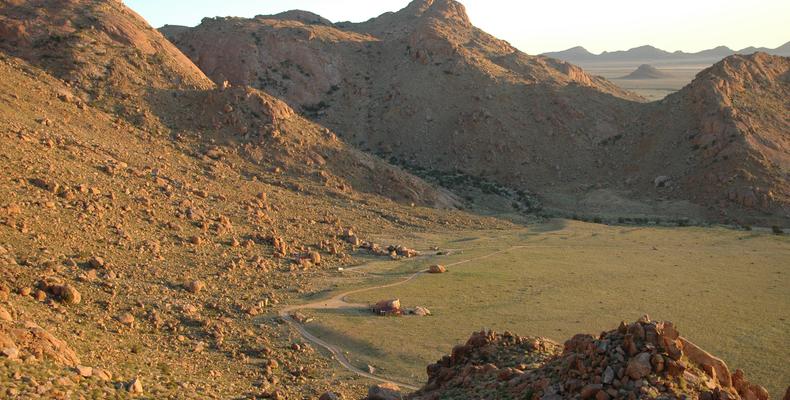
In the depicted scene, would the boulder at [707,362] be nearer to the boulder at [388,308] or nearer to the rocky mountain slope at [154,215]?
the rocky mountain slope at [154,215]

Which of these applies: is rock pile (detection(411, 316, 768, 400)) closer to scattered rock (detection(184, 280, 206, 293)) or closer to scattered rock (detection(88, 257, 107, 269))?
scattered rock (detection(184, 280, 206, 293))

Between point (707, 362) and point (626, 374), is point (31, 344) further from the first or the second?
point (707, 362)

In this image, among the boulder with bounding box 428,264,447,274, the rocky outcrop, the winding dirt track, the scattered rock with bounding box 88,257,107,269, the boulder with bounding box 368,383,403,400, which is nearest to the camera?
the rocky outcrop

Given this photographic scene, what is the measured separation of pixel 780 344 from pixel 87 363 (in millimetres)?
13721

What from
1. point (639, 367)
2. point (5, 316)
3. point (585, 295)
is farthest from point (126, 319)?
point (585, 295)

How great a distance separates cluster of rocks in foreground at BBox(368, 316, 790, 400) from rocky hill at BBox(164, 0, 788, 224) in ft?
86.5

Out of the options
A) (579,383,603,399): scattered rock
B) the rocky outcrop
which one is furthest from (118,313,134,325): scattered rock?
(579,383,603,399): scattered rock

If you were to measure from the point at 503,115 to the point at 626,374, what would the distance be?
3480cm

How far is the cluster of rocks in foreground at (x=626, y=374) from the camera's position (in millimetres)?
8477

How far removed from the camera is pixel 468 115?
4241cm

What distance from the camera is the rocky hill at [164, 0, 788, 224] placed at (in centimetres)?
3641

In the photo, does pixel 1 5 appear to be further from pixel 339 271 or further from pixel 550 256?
pixel 550 256

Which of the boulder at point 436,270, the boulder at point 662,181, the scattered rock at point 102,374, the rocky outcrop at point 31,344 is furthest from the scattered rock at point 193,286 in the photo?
the boulder at point 662,181

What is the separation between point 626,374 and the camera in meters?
8.55
